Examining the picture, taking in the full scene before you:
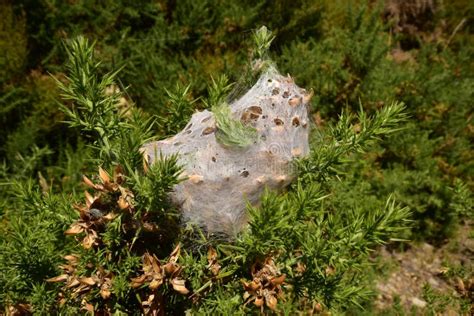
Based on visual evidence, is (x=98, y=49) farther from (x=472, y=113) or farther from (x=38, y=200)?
(x=472, y=113)

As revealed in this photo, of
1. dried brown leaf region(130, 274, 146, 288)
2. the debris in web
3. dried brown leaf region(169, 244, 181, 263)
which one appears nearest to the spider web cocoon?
the debris in web

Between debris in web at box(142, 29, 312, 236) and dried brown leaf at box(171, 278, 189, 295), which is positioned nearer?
dried brown leaf at box(171, 278, 189, 295)

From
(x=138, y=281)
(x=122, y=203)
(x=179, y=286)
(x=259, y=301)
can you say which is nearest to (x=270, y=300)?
(x=259, y=301)

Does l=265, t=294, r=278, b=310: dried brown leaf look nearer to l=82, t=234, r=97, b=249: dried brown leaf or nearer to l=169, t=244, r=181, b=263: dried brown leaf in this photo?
l=169, t=244, r=181, b=263: dried brown leaf

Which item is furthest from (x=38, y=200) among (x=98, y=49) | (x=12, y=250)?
(x=98, y=49)

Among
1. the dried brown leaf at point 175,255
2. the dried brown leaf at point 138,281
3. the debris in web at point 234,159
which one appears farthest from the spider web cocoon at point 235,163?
the dried brown leaf at point 138,281

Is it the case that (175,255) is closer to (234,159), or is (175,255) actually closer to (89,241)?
(89,241)
